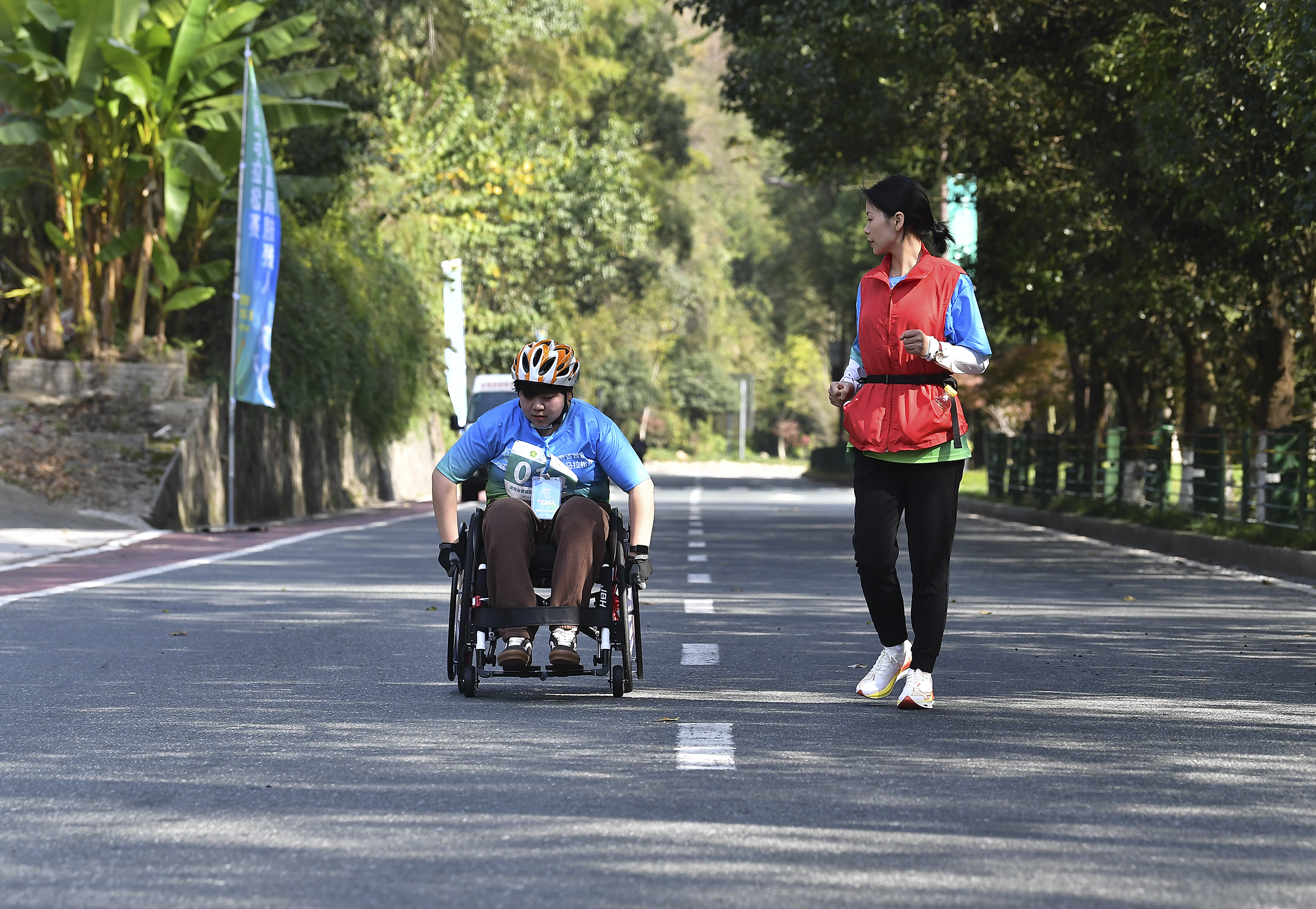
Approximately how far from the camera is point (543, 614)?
8531mm

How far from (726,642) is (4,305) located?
20.5 metres

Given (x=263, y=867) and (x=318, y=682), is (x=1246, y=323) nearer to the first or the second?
(x=318, y=682)

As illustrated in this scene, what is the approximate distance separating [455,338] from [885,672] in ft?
94.8

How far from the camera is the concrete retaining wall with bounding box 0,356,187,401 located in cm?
2608

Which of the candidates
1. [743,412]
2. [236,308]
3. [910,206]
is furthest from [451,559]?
[743,412]

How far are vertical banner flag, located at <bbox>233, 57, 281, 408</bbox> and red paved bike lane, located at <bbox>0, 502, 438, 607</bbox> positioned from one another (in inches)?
77.2

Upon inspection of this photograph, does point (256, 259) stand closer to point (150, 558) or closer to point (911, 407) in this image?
point (150, 558)

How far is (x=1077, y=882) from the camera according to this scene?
5070 mm

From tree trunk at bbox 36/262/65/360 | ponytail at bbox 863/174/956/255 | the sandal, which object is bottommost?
the sandal

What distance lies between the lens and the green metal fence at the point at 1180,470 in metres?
20.9

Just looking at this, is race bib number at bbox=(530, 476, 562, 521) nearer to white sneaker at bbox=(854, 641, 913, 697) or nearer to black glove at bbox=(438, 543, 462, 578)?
black glove at bbox=(438, 543, 462, 578)

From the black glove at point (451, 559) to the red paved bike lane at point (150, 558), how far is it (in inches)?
216

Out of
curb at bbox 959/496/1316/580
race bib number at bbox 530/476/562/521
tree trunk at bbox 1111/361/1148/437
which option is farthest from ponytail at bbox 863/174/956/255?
tree trunk at bbox 1111/361/1148/437

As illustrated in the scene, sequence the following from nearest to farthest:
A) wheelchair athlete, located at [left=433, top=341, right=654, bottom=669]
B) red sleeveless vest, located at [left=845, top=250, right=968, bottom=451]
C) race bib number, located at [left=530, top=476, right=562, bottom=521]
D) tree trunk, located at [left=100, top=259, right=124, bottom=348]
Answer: red sleeveless vest, located at [left=845, top=250, right=968, bottom=451], wheelchair athlete, located at [left=433, top=341, right=654, bottom=669], race bib number, located at [left=530, top=476, right=562, bottom=521], tree trunk, located at [left=100, top=259, right=124, bottom=348]
